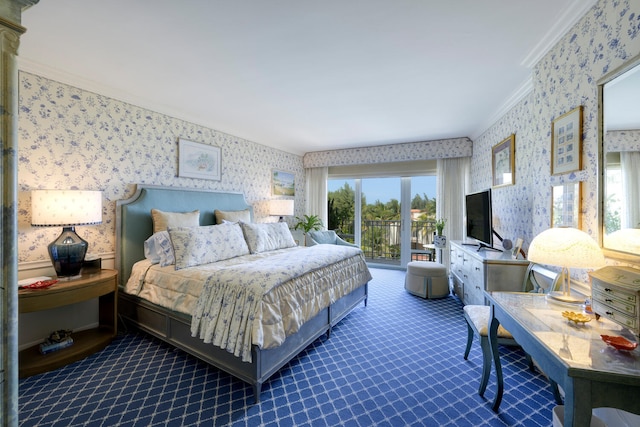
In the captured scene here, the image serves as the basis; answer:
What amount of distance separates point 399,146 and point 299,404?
14.8 ft

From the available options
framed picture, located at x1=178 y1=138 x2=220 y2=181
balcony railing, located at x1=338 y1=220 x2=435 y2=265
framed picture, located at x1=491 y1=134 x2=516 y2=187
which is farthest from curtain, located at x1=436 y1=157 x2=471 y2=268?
framed picture, located at x1=178 y1=138 x2=220 y2=181

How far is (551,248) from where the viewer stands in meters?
1.46

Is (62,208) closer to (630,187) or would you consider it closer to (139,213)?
(139,213)

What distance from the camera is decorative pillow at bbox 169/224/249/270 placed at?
250cm

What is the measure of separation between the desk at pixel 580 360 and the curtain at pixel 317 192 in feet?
15.0

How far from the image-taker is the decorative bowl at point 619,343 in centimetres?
100

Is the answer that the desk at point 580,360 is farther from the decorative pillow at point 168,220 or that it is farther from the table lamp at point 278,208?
the table lamp at point 278,208

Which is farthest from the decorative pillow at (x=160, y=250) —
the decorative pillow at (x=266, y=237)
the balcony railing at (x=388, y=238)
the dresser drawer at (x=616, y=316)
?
the balcony railing at (x=388, y=238)

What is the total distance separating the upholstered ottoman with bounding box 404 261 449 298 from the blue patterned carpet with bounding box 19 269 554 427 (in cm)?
113

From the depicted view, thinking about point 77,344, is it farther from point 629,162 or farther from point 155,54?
point 629,162

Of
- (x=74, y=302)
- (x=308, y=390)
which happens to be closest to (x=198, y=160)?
(x=74, y=302)

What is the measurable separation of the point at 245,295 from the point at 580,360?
5.62 ft

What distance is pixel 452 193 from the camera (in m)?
4.79

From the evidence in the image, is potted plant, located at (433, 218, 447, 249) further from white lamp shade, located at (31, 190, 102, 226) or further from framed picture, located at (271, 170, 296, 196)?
white lamp shade, located at (31, 190, 102, 226)
